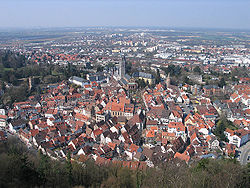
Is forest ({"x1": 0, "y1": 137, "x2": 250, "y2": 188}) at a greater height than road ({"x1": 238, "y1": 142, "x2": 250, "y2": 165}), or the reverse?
forest ({"x1": 0, "y1": 137, "x2": 250, "y2": 188})

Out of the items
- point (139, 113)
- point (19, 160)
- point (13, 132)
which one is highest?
point (19, 160)

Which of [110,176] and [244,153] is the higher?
[110,176]

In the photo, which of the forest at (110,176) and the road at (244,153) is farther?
the road at (244,153)

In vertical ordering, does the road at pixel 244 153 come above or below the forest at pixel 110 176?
below

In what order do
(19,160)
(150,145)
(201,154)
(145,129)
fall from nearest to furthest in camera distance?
(19,160), (201,154), (150,145), (145,129)

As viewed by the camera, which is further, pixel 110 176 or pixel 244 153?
pixel 244 153

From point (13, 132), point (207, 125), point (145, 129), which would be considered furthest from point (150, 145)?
point (13, 132)

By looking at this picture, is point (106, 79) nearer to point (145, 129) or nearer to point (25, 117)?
point (25, 117)

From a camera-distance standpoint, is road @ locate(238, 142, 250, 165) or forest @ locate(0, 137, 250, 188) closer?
forest @ locate(0, 137, 250, 188)
